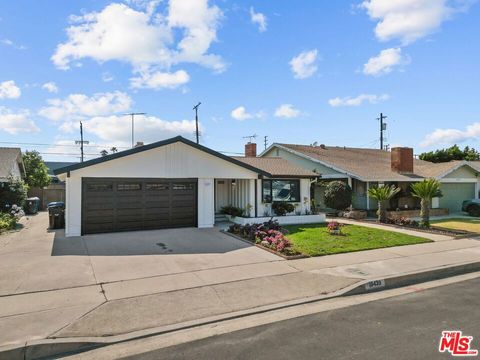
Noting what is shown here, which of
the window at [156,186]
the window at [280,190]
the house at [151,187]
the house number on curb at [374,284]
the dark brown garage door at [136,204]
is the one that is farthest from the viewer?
the window at [280,190]

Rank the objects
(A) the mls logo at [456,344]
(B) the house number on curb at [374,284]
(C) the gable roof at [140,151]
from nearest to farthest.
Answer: (A) the mls logo at [456,344] → (B) the house number on curb at [374,284] → (C) the gable roof at [140,151]

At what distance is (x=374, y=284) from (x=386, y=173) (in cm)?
1693

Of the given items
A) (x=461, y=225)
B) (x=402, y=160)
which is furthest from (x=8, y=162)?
(x=461, y=225)

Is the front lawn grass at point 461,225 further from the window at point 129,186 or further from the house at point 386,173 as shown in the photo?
the window at point 129,186

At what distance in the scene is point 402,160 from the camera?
2386 cm

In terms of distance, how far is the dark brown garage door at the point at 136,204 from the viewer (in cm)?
1395

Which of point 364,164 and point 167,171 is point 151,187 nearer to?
point 167,171

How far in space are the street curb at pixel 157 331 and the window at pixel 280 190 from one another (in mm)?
10882

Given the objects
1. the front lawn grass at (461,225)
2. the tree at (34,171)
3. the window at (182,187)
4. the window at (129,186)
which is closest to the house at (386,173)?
the front lawn grass at (461,225)

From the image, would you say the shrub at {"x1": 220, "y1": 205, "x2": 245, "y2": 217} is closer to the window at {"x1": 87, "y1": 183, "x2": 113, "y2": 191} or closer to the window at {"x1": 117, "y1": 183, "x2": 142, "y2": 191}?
the window at {"x1": 117, "y1": 183, "x2": 142, "y2": 191}

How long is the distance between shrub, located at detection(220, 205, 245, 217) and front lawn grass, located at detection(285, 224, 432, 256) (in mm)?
3400

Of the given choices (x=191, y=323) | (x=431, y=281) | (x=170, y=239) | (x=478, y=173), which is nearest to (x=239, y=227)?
(x=170, y=239)

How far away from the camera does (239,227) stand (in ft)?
47.4

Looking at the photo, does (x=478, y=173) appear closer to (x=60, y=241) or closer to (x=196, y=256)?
(x=196, y=256)
